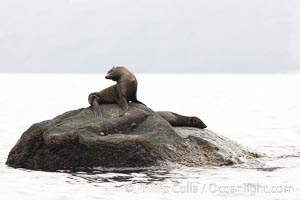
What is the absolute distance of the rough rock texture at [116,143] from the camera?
50.9 ft

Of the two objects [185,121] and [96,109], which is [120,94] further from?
[185,121]

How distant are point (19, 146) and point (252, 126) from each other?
65.7ft

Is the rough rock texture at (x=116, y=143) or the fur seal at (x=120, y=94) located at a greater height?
the fur seal at (x=120, y=94)

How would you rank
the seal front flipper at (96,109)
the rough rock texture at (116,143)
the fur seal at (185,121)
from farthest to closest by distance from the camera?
the fur seal at (185,121) → the seal front flipper at (96,109) → the rough rock texture at (116,143)

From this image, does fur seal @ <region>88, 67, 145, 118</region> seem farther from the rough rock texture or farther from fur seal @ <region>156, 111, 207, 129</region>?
fur seal @ <region>156, 111, 207, 129</region>

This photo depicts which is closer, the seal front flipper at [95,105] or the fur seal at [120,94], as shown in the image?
the seal front flipper at [95,105]

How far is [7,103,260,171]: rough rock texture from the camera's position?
15516mm

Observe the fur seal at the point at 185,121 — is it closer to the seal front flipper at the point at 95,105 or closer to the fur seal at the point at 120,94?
the fur seal at the point at 120,94

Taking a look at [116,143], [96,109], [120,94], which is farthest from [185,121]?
[116,143]

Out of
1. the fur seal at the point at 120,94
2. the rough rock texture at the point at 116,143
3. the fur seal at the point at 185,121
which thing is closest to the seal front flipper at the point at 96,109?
the fur seal at the point at 120,94

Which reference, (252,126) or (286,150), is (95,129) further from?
(252,126)

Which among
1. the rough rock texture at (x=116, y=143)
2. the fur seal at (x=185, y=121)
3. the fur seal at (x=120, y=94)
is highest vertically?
the fur seal at (x=120, y=94)

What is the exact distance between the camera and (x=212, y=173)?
15391 millimetres

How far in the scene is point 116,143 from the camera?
15.4m
